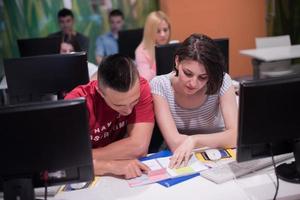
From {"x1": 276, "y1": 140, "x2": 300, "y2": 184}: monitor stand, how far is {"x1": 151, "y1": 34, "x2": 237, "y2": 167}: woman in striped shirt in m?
0.30

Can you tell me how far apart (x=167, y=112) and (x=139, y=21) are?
3697mm

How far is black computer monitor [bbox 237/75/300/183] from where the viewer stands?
138 cm

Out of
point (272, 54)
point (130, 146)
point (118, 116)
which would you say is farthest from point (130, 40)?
point (130, 146)

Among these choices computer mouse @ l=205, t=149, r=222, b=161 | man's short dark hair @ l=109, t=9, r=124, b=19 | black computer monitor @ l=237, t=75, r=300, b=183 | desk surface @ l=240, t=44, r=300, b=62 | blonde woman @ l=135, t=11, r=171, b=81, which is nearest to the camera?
black computer monitor @ l=237, t=75, r=300, b=183

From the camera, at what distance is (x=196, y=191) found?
4.95 ft

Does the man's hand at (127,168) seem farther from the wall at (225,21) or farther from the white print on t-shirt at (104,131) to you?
the wall at (225,21)

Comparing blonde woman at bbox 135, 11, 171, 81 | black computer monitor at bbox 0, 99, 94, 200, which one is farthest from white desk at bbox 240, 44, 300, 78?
black computer monitor at bbox 0, 99, 94, 200

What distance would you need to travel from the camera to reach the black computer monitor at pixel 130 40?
4.18 metres

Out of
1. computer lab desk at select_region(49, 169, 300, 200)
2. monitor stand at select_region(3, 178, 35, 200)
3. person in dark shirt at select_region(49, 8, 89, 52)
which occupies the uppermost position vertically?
person in dark shirt at select_region(49, 8, 89, 52)

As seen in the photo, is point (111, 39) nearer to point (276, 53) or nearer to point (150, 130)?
point (276, 53)

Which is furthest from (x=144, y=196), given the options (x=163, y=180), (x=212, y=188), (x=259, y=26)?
(x=259, y=26)

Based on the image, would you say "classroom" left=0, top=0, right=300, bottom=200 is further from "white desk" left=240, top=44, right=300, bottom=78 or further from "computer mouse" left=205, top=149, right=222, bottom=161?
"white desk" left=240, top=44, right=300, bottom=78

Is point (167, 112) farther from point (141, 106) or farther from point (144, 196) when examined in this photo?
point (144, 196)

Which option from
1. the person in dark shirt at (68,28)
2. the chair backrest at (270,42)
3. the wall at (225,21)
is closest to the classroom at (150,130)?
the person in dark shirt at (68,28)
